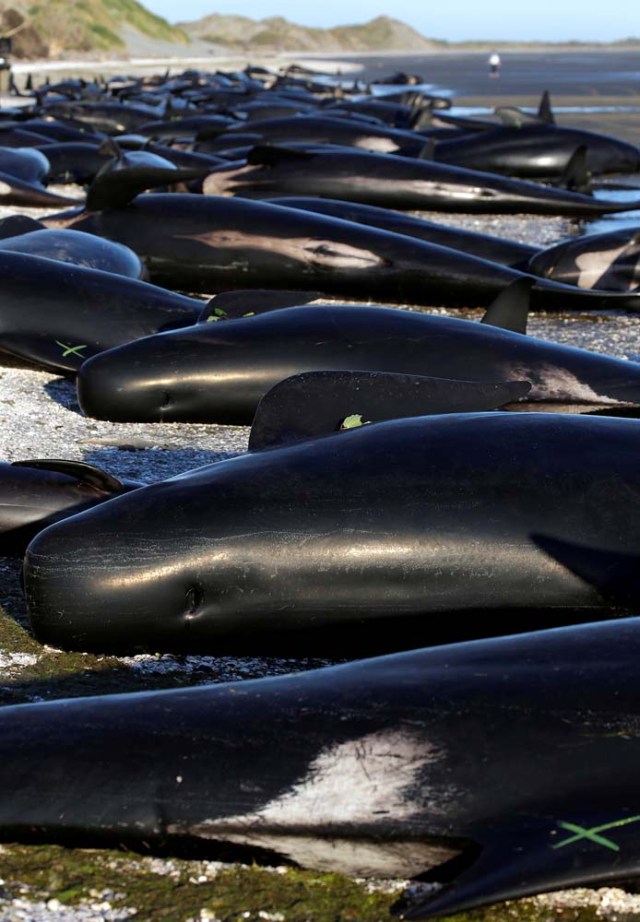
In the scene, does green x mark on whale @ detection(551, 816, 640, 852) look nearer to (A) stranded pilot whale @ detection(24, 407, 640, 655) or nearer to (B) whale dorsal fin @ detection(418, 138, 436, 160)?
(A) stranded pilot whale @ detection(24, 407, 640, 655)

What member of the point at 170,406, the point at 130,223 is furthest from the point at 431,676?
the point at 130,223

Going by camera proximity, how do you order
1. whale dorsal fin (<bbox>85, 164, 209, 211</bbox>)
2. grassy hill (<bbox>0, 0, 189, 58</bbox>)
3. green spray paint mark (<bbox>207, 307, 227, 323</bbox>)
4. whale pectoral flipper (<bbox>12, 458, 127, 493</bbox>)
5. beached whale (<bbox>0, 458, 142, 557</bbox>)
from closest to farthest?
whale pectoral flipper (<bbox>12, 458, 127, 493</bbox>) < beached whale (<bbox>0, 458, 142, 557</bbox>) < green spray paint mark (<bbox>207, 307, 227, 323</bbox>) < whale dorsal fin (<bbox>85, 164, 209, 211</bbox>) < grassy hill (<bbox>0, 0, 189, 58</bbox>)

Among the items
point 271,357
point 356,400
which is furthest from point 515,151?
point 356,400

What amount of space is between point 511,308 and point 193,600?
3232 millimetres

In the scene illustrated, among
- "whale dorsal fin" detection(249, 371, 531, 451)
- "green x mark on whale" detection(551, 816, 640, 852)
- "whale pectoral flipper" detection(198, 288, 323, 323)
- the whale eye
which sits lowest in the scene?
the whale eye

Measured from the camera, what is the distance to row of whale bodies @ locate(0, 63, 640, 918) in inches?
98.3

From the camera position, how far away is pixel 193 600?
345cm

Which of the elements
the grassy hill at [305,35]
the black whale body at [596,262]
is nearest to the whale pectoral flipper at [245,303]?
the black whale body at [596,262]

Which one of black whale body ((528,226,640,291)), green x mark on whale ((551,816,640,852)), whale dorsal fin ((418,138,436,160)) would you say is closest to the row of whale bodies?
green x mark on whale ((551,816,640,852))

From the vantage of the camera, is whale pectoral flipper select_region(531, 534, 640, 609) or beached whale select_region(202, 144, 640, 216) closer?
whale pectoral flipper select_region(531, 534, 640, 609)

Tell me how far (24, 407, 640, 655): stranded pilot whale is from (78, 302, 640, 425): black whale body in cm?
184

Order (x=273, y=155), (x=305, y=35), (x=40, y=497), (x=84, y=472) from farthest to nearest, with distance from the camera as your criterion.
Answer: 1. (x=305, y=35)
2. (x=273, y=155)
3. (x=40, y=497)
4. (x=84, y=472)

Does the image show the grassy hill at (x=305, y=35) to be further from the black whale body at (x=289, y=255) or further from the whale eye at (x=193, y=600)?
the whale eye at (x=193, y=600)

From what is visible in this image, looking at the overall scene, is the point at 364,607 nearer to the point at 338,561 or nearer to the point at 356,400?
the point at 338,561
